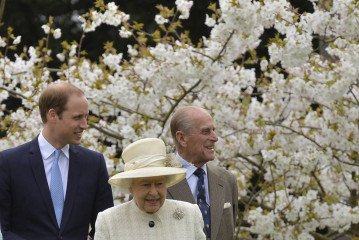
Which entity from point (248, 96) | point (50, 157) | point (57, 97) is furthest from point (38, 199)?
point (248, 96)

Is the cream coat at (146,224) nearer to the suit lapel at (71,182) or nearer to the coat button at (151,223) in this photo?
the coat button at (151,223)

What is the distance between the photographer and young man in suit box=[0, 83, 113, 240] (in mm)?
4961

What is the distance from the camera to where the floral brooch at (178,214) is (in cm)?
448

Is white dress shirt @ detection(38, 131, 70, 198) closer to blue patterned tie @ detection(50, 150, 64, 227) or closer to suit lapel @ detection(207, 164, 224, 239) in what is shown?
blue patterned tie @ detection(50, 150, 64, 227)

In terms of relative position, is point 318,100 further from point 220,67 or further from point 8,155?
point 8,155

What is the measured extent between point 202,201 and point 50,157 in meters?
0.91

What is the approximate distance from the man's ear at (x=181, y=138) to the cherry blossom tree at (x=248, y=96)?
2.95m

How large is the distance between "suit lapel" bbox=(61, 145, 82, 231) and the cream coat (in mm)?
566

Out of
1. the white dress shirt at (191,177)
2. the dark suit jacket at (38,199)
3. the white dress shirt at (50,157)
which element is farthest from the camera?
the white dress shirt at (191,177)

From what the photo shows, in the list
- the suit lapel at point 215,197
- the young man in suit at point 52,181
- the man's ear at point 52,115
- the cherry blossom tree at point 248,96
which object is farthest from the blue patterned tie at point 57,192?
the cherry blossom tree at point 248,96

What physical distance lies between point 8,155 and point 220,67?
404 centimetres

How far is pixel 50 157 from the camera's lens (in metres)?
5.08

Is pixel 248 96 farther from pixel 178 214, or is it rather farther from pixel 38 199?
pixel 178 214

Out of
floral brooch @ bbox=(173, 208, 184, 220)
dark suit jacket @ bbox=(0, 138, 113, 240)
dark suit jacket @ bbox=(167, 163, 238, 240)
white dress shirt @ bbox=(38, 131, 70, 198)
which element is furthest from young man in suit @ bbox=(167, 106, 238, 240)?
floral brooch @ bbox=(173, 208, 184, 220)
